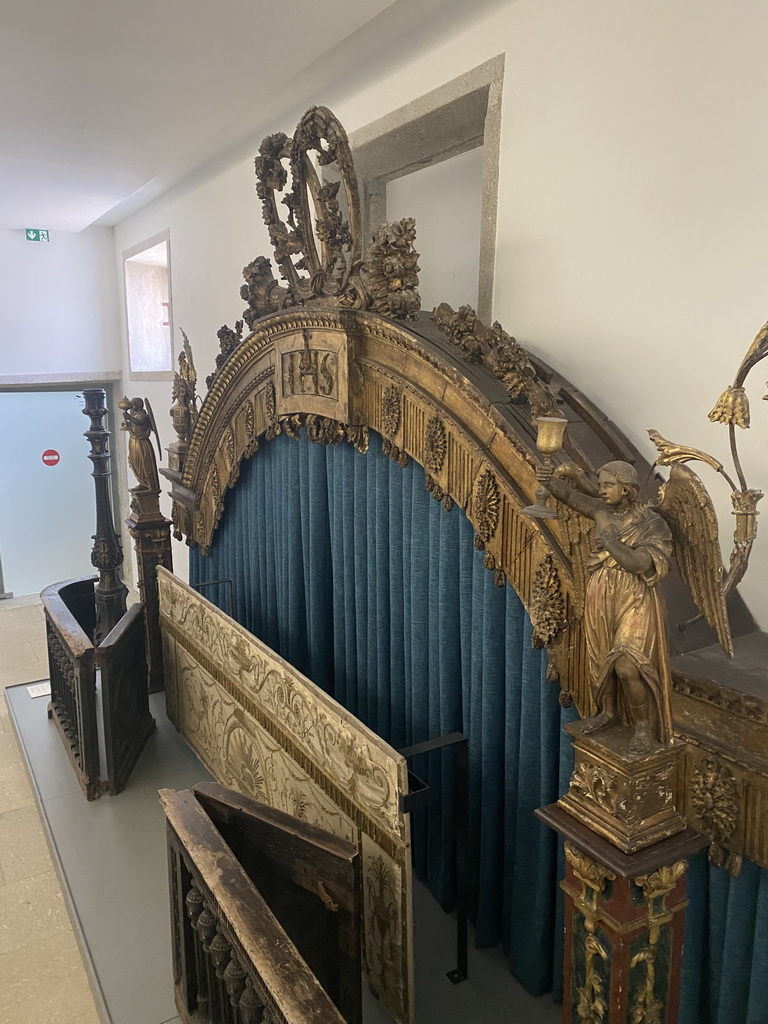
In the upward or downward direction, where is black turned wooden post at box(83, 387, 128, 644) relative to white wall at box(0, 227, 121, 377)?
downward

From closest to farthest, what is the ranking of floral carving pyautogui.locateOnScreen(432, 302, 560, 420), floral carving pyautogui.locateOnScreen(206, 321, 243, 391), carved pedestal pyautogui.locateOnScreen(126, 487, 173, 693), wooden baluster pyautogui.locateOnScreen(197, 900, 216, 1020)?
wooden baluster pyautogui.locateOnScreen(197, 900, 216, 1020) < floral carving pyautogui.locateOnScreen(432, 302, 560, 420) < floral carving pyautogui.locateOnScreen(206, 321, 243, 391) < carved pedestal pyautogui.locateOnScreen(126, 487, 173, 693)

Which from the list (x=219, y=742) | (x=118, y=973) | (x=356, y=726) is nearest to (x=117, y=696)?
(x=219, y=742)

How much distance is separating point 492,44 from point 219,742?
2.82 m

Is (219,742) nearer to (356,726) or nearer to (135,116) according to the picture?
(356,726)

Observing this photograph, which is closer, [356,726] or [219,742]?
[356,726]

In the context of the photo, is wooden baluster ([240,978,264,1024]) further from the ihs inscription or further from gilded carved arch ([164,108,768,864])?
the ihs inscription

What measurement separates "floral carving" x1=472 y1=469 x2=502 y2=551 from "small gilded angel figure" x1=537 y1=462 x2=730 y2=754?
0.65 m

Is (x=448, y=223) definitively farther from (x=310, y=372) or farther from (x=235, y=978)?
(x=235, y=978)

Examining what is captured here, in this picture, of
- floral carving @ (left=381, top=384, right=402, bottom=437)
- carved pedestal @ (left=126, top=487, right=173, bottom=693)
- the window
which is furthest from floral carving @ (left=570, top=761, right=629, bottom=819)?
the window

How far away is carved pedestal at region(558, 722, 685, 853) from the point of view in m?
1.34

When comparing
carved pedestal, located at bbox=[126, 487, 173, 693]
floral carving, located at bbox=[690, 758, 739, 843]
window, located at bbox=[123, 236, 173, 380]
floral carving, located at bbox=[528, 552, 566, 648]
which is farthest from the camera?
window, located at bbox=[123, 236, 173, 380]

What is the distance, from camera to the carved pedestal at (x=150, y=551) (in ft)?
13.7

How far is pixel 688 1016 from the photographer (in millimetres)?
1842

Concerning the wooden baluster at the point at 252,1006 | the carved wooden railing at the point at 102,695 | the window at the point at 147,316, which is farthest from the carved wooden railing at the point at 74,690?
the window at the point at 147,316
